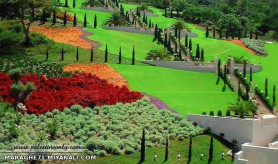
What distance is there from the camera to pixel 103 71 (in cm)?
5684

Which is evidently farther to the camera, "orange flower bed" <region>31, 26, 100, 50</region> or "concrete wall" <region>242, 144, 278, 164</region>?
"orange flower bed" <region>31, 26, 100, 50</region>

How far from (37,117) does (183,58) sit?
1293 inches

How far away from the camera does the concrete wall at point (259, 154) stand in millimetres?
41000

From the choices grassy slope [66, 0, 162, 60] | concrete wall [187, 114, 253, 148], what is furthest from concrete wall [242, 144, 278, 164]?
grassy slope [66, 0, 162, 60]

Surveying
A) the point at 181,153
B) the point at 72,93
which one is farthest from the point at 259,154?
the point at 72,93

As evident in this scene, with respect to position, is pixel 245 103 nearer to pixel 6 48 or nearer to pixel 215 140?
pixel 215 140

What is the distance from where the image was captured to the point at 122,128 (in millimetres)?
42562

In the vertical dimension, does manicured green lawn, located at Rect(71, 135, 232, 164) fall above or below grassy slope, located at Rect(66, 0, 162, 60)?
below

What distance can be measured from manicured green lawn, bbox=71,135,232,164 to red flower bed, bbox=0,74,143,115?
7.26m

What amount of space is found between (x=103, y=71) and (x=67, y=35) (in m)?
16.4

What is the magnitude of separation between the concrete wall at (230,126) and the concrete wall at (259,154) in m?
1.68

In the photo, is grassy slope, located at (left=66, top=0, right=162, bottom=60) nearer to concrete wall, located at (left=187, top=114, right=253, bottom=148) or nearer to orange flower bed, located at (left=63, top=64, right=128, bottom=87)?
orange flower bed, located at (left=63, top=64, right=128, bottom=87)

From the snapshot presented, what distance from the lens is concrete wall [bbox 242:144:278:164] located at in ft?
135

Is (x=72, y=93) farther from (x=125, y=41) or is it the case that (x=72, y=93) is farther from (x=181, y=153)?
(x=125, y=41)
